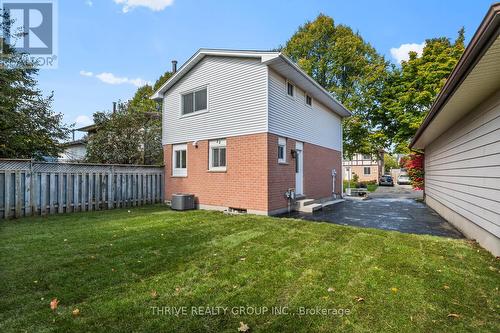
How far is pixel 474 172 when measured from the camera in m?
6.15

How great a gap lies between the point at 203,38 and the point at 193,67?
3788 millimetres

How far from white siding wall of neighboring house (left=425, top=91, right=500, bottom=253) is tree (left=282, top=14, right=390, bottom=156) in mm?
13161

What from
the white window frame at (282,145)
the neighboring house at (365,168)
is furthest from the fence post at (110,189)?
the neighboring house at (365,168)

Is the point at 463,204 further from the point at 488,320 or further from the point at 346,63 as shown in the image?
the point at 346,63

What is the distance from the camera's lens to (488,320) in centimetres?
273

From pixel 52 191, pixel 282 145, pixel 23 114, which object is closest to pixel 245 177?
pixel 282 145

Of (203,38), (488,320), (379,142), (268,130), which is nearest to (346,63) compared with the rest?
(379,142)

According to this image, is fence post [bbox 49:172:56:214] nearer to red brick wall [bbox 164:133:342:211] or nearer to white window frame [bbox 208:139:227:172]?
red brick wall [bbox 164:133:342:211]

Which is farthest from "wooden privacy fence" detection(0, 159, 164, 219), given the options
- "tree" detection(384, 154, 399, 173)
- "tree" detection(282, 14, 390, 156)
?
"tree" detection(384, 154, 399, 173)

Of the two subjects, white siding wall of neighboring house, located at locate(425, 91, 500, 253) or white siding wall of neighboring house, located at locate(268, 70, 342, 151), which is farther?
white siding wall of neighboring house, located at locate(268, 70, 342, 151)

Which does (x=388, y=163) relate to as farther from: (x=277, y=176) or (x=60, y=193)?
(x=60, y=193)

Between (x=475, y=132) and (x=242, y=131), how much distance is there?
670 cm

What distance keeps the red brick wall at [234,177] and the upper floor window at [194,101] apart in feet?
5.16

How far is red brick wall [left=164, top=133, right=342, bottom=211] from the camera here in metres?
9.18
